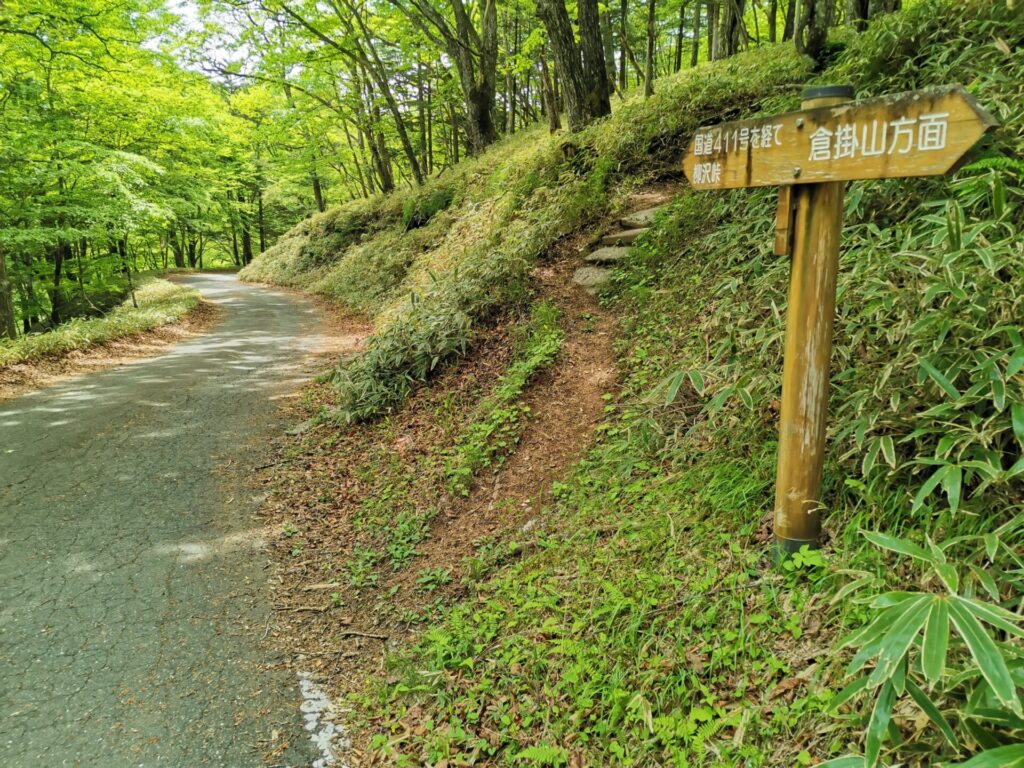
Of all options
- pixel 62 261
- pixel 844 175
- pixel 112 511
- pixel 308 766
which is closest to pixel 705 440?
pixel 844 175

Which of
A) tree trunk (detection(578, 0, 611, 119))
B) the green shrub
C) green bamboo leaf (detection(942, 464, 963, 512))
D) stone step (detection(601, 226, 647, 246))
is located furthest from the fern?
the green shrub

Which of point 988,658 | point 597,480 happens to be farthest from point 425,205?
point 988,658

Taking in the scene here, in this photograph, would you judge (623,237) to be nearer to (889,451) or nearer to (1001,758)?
(889,451)

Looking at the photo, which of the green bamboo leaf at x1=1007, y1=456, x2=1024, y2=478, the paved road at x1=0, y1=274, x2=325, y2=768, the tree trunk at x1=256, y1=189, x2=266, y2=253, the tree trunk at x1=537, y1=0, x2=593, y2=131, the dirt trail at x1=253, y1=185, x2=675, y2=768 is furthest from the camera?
the tree trunk at x1=256, y1=189, x2=266, y2=253

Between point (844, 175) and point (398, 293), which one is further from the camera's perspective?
point (398, 293)

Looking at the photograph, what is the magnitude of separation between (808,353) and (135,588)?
458cm

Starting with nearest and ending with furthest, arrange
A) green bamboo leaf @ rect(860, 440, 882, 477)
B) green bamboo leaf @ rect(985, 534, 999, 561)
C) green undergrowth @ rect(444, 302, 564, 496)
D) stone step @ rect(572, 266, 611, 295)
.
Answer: green bamboo leaf @ rect(985, 534, 999, 561) < green bamboo leaf @ rect(860, 440, 882, 477) < green undergrowth @ rect(444, 302, 564, 496) < stone step @ rect(572, 266, 611, 295)

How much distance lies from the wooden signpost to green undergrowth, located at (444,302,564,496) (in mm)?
2763

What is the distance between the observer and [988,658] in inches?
53.2

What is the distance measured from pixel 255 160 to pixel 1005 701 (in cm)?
3418

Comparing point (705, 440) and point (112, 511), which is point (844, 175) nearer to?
point (705, 440)

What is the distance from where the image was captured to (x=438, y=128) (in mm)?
21938

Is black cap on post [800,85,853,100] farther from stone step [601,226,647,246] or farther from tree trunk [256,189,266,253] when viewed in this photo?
tree trunk [256,189,266,253]

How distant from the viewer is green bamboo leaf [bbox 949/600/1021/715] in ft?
4.28
